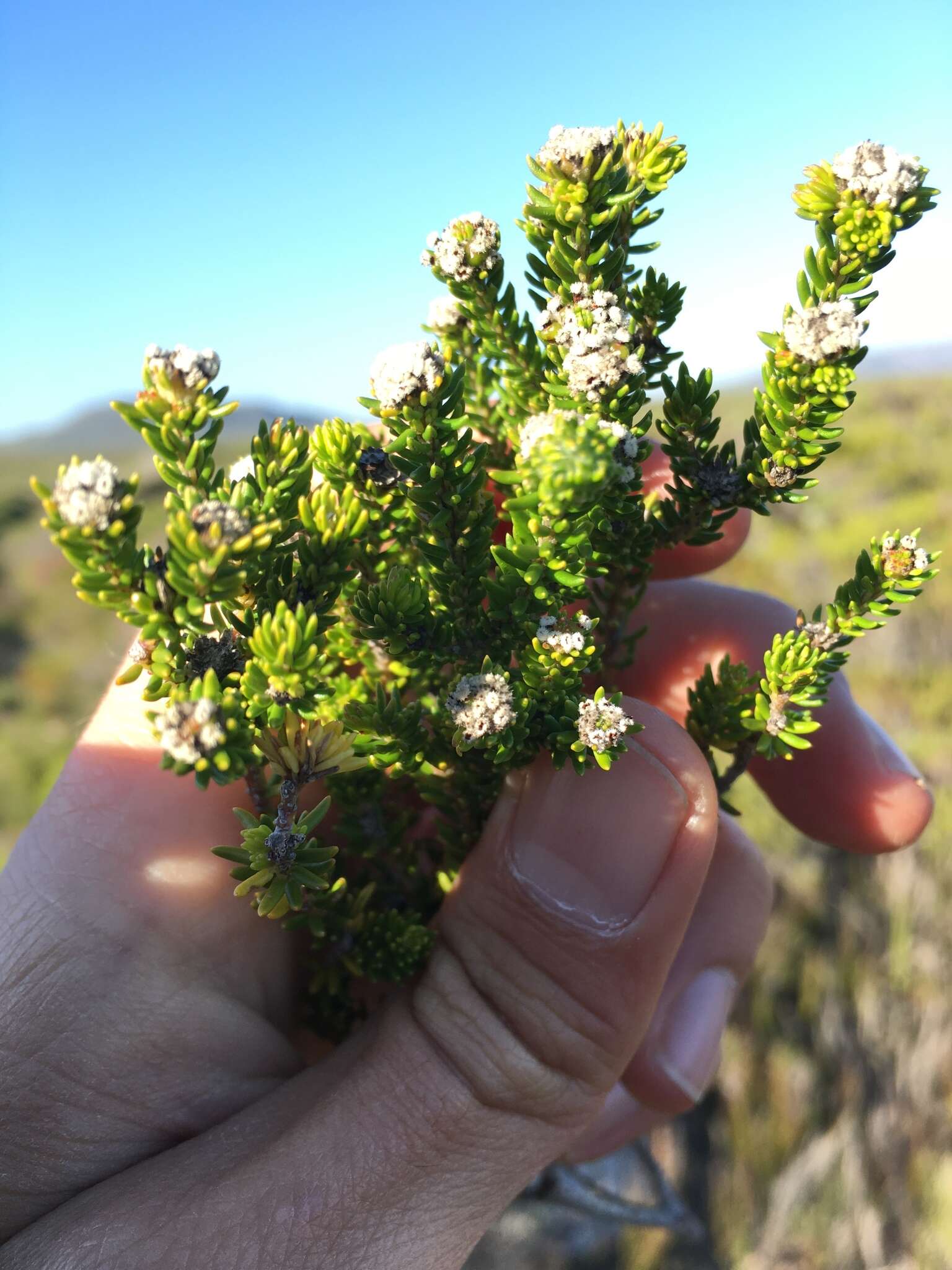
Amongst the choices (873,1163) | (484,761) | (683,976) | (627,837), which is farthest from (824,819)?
(873,1163)

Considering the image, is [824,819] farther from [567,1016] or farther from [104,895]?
[104,895]

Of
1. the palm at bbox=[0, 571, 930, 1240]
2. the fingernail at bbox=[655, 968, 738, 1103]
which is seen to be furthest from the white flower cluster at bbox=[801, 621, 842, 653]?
the fingernail at bbox=[655, 968, 738, 1103]

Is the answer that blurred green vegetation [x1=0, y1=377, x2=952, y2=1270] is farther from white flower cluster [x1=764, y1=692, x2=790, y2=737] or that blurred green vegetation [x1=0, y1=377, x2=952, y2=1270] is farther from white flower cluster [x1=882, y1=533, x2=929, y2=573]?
white flower cluster [x1=882, y1=533, x2=929, y2=573]

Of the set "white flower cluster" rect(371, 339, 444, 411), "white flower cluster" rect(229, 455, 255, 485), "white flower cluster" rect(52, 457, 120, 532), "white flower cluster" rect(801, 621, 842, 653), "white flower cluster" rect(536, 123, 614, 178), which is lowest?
"white flower cluster" rect(801, 621, 842, 653)

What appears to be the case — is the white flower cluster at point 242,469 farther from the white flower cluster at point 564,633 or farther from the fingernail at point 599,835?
the fingernail at point 599,835

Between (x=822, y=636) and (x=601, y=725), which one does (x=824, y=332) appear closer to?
(x=822, y=636)

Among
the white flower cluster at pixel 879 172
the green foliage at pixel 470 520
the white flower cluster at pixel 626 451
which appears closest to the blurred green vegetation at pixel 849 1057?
the green foliage at pixel 470 520

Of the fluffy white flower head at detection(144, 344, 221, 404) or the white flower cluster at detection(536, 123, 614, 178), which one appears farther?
the white flower cluster at detection(536, 123, 614, 178)
